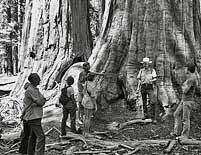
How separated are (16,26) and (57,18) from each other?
12.3 m

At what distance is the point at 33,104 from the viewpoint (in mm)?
5777

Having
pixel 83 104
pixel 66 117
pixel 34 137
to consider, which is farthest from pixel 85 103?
pixel 34 137

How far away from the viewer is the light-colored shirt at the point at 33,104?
226 inches

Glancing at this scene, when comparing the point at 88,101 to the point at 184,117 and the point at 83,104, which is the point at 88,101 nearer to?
the point at 83,104

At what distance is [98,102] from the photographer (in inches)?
358

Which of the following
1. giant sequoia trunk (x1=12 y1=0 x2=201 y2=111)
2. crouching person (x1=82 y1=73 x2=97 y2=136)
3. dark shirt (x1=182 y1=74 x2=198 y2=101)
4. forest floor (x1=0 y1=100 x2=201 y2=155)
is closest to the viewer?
forest floor (x1=0 y1=100 x2=201 y2=155)

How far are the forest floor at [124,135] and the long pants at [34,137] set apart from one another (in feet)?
2.02

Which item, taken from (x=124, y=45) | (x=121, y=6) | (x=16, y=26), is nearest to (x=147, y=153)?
(x=124, y=45)

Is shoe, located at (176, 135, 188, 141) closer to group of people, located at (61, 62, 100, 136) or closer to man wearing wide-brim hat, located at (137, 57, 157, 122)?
man wearing wide-brim hat, located at (137, 57, 157, 122)

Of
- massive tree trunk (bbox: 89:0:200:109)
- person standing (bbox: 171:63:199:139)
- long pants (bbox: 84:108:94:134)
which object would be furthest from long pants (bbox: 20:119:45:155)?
massive tree trunk (bbox: 89:0:200:109)

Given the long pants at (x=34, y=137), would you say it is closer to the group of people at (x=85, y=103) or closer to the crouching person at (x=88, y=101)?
the group of people at (x=85, y=103)

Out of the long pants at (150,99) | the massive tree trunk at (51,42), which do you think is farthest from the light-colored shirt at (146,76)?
the massive tree trunk at (51,42)

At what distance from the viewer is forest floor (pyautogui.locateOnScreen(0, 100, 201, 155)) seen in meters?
6.78

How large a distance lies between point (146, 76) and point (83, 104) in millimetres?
1753
